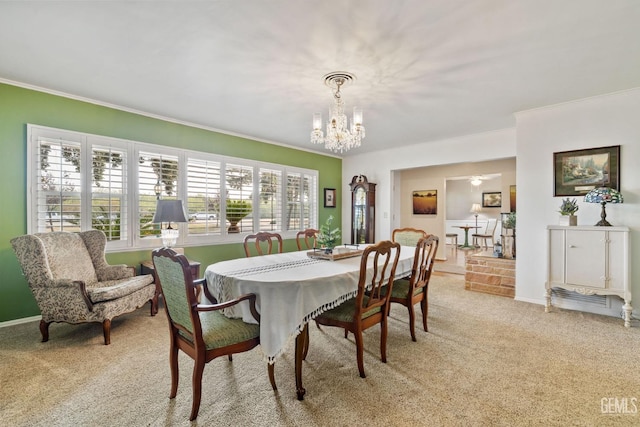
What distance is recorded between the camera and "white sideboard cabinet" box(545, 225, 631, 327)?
3158mm

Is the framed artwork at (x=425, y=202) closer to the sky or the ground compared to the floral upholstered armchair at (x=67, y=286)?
closer to the sky

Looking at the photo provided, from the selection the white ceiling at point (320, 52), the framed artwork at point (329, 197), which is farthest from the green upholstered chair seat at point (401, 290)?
the framed artwork at point (329, 197)

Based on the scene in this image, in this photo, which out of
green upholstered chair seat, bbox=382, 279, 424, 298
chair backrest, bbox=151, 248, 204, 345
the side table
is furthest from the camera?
the side table

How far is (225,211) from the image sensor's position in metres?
4.84

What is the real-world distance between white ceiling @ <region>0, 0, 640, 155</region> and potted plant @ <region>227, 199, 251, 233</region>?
62.1 inches

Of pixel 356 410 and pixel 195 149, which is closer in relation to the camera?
pixel 356 410

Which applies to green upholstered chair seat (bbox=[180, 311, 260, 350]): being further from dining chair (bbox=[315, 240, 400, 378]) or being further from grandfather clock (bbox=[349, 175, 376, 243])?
grandfather clock (bbox=[349, 175, 376, 243])

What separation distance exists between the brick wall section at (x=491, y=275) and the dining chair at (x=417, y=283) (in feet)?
6.41

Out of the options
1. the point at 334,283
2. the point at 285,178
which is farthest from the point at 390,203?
the point at 334,283

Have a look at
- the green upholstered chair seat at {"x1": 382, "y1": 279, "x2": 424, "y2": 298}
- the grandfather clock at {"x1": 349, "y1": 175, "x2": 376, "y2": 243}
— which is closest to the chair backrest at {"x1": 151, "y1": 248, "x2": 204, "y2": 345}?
the green upholstered chair seat at {"x1": 382, "y1": 279, "x2": 424, "y2": 298}

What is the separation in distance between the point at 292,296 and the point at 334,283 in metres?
0.34

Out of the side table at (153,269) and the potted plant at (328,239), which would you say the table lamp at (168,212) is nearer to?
the side table at (153,269)

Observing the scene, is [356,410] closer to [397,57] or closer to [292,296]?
[292,296]

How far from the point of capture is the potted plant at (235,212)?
193 inches
